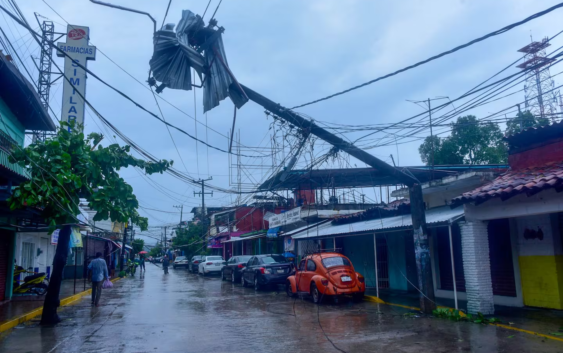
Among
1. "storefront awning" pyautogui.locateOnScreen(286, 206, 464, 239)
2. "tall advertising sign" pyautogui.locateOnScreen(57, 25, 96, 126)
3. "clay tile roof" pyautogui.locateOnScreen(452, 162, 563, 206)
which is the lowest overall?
"storefront awning" pyautogui.locateOnScreen(286, 206, 464, 239)

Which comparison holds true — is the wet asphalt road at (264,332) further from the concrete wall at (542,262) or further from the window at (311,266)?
the concrete wall at (542,262)

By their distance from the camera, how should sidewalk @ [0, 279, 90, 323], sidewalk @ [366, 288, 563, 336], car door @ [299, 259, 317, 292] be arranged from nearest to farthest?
sidewalk @ [366, 288, 563, 336], sidewalk @ [0, 279, 90, 323], car door @ [299, 259, 317, 292]

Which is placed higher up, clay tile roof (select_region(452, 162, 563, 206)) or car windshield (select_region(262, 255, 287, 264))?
clay tile roof (select_region(452, 162, 563, 206))

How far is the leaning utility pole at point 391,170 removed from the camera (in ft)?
37.2

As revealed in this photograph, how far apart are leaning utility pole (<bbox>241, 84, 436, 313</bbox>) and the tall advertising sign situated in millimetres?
7407

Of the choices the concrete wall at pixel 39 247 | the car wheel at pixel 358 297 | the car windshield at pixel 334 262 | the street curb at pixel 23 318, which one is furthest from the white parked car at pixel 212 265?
the car wheel at pixel 358 297

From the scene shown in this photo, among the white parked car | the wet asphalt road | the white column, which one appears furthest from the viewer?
the white parked car

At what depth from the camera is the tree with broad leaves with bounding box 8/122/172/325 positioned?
951 cm

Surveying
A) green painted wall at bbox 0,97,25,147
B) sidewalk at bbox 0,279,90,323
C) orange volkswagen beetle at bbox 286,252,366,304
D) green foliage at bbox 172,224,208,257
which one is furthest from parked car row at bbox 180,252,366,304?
green foliage at bbox 172,224,208,257

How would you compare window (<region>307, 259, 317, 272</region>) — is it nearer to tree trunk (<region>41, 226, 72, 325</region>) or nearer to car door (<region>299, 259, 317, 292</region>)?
car door (<region>299, 259, 317, 292</region>)

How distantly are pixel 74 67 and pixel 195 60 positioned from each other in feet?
24.4

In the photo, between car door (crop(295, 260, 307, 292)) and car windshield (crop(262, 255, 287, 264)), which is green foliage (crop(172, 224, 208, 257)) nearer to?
car windshield (crop(262, 255, 287, 264))

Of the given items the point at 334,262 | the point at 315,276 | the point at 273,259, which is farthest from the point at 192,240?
the point at 334,262

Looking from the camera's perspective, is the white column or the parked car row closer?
the white column
